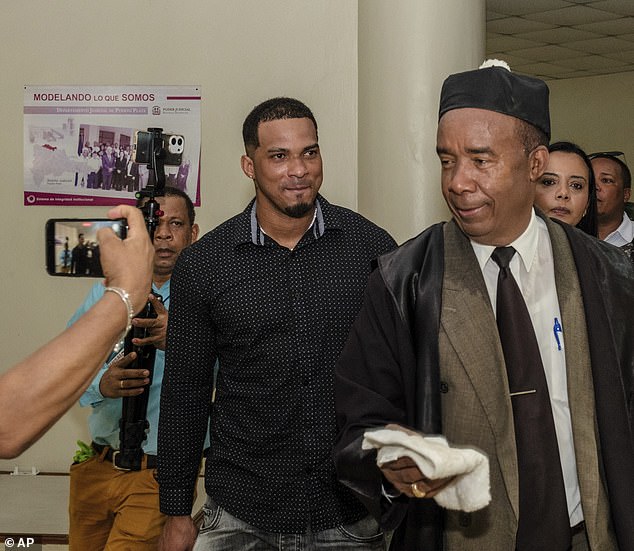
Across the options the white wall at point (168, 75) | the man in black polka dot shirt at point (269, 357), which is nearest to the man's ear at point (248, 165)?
the man in black polka dot shirt at point (269, 357)

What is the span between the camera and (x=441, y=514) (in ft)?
7.02

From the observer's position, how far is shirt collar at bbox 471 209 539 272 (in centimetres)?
220

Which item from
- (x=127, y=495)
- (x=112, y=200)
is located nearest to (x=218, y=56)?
(x=112, y=200)

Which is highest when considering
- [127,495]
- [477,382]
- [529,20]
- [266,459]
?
[529,20]

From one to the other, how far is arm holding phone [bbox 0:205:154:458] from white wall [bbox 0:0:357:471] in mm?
3615

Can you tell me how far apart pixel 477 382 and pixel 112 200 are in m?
3.75

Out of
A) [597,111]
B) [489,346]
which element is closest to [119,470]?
[489,346]

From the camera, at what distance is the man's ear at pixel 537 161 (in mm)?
2191

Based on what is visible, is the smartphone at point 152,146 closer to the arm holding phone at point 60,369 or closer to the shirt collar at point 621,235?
the arm holding phone at point 60,369

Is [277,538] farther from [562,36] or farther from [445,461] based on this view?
[562,36]

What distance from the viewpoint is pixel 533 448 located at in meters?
2.04

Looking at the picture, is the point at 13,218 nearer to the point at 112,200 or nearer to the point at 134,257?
the point at 112,200

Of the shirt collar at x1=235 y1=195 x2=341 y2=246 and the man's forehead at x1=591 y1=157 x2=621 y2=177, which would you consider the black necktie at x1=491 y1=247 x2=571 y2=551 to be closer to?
the shirt collar at x1=235 y1=195 x2=341 y2=246

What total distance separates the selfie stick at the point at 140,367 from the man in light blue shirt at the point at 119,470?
0.03m
